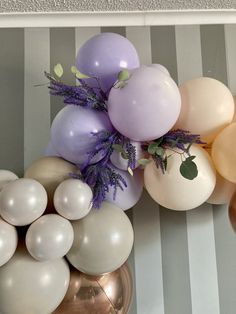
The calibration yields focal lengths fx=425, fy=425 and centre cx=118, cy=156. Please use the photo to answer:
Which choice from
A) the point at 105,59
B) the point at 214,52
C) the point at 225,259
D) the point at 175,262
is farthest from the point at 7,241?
the point at 214,52

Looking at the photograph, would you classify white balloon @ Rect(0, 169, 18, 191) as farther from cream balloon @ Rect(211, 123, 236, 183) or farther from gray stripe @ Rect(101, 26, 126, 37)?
gray stripe @ Rect(101, 26, 126, 37)

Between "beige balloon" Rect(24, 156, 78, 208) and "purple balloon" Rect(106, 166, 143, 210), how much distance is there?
0.12 m

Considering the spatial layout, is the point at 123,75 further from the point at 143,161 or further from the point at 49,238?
the point at 49,238

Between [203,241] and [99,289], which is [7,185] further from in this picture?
[203,241]

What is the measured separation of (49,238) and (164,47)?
3.04 ft

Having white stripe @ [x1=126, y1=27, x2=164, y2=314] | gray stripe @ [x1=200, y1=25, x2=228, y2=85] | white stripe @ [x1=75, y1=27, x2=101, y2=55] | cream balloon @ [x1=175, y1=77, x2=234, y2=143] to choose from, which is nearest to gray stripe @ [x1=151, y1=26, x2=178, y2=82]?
gray stripe @ [x1=200, y1=25, x2=228, y2=85]

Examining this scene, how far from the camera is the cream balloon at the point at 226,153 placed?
1.12 m

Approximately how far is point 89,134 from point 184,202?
1.02 feet

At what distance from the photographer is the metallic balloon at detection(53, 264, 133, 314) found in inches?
42.3

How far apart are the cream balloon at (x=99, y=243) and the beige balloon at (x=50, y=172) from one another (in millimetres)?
112

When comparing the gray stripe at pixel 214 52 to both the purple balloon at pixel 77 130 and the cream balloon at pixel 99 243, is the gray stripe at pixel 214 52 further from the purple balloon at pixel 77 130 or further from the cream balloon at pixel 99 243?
the cream balloon at pixel 99 243

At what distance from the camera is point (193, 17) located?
162 centimetres

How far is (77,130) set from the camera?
1.10 meters

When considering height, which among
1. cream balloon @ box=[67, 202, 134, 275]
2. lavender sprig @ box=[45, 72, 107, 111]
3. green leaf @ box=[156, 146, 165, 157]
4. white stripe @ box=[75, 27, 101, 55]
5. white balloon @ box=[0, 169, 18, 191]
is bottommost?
cream balloon @ box=[67, 202, 134, 275]
